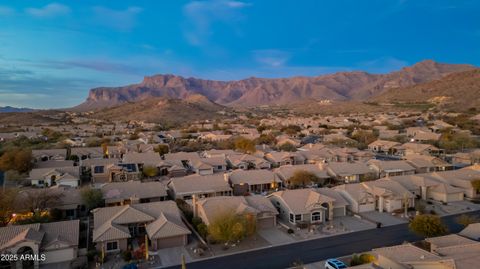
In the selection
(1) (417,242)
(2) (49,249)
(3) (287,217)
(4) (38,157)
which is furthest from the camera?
(4) (38,157)

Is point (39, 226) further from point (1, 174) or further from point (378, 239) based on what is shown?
point (1, 174)

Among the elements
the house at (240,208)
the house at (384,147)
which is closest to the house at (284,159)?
the house at (240,208)

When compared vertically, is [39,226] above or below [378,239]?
above

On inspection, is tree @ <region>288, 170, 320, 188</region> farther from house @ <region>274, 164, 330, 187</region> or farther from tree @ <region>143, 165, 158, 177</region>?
tree @ <region>143, 165, 158, 177</region>

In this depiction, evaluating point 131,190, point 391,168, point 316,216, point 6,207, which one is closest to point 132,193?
point 131,190

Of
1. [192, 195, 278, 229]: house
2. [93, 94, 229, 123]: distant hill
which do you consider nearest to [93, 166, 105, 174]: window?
[192, 195, 278, 229]: house

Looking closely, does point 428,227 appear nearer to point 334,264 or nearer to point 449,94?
point 334,264

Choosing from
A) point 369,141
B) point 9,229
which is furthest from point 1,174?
point 369,141

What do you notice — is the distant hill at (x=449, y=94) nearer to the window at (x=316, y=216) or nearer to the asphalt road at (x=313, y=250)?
the asphalt road at (x=313, y=250)
